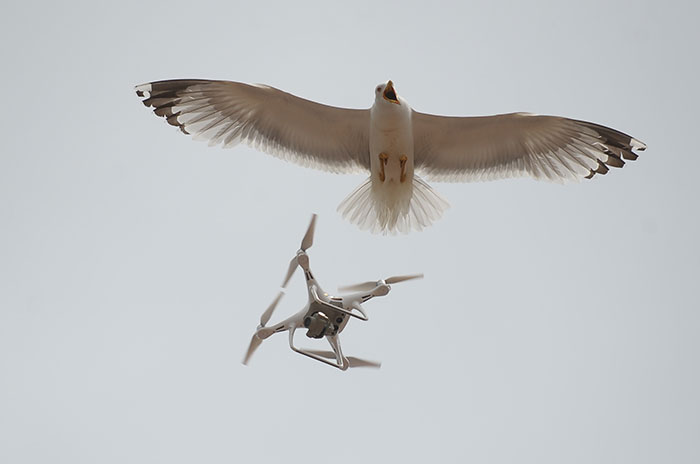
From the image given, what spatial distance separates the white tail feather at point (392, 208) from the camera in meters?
6.84

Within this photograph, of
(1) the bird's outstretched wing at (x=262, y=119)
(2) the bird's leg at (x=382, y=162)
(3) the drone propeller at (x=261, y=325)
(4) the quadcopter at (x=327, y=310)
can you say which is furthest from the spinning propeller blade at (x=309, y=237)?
(1) the bird's outstretched wing at (x=262, y=119)

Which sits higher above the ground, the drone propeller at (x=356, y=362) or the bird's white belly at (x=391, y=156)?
the bird's white belly at (x=391, y=156)

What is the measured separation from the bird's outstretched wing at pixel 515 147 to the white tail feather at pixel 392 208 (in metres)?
0.51

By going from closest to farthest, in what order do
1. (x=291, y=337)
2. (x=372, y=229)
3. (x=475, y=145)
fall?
1. (x=291, y=337)
2. (x=372, y=229)
3. (x=475, y=145)

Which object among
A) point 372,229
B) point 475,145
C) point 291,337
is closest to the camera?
point 291,337

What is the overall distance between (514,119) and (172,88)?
2762 mm

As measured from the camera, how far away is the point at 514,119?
275 inches

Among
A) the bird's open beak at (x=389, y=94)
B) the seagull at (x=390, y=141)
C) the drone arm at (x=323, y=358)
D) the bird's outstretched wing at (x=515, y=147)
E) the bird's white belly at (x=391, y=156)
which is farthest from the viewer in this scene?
the bird's outstretched wing at (x=515, y=147)

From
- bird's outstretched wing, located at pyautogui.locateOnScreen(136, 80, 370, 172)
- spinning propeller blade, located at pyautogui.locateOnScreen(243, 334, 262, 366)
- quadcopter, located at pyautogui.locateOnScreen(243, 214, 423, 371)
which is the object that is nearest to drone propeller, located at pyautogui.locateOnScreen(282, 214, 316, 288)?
quadcopter, located at pyautogui.locateOnScreen(243, 214, 423, 371)

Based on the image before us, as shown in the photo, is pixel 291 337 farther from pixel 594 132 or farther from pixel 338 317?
pixel 594 132

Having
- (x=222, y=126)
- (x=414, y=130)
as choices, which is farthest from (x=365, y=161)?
(x=222, y=126)

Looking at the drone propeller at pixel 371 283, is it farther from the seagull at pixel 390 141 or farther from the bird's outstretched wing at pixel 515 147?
the bird's outstretched wing at pixel 515 147

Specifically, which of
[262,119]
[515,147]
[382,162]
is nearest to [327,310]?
[382,162]

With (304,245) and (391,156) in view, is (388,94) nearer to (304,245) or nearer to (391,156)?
(391,156)
